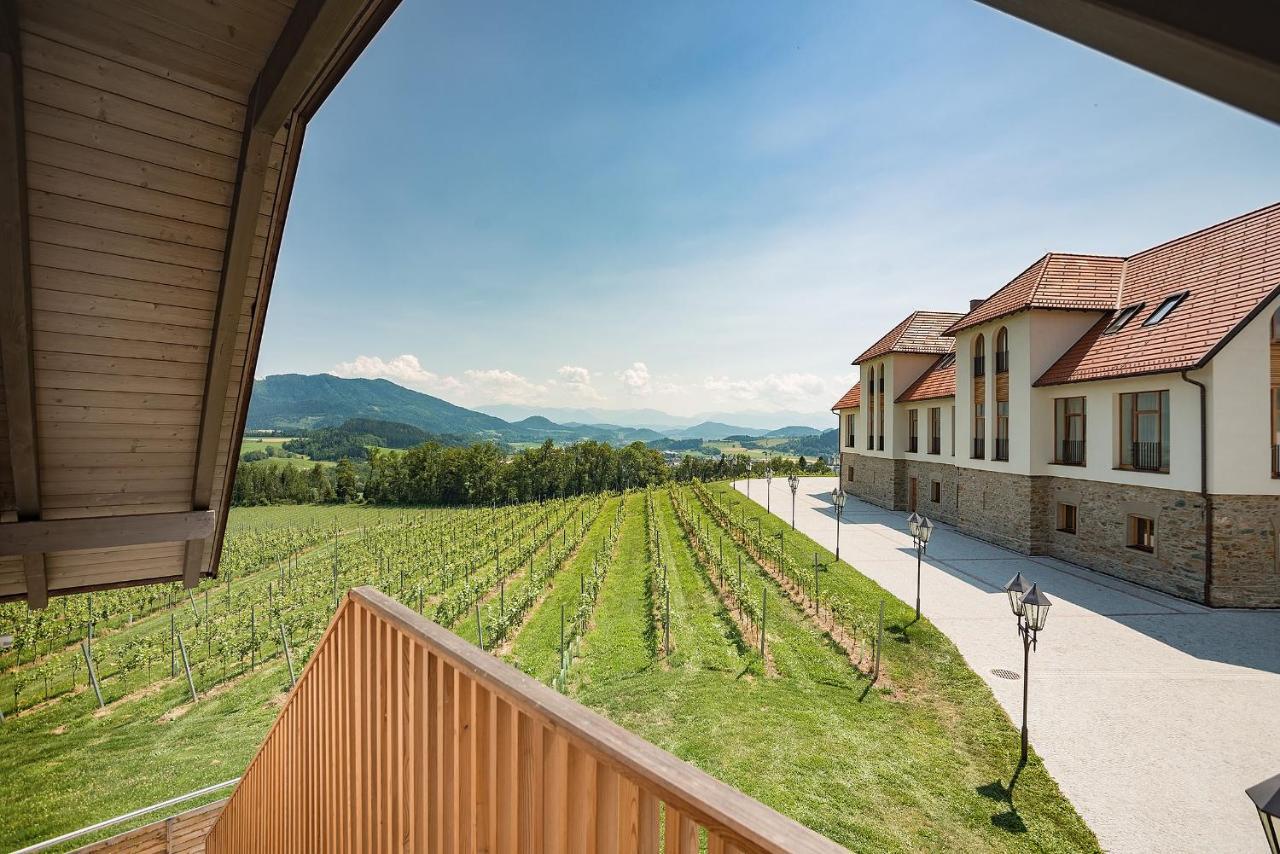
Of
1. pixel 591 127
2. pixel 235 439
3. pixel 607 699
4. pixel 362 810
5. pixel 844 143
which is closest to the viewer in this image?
pixel 362 810

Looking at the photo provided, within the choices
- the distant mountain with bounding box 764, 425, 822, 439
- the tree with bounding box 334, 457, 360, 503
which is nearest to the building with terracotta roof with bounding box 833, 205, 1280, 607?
the tree with bounding box 334, 457, 360, 503

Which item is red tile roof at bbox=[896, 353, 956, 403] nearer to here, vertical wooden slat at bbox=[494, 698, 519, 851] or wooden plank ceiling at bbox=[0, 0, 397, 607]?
wooden plank ceiling at bbox=[0, 0, 397, 607]

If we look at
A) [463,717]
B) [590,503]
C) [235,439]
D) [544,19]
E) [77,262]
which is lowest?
[590,503]

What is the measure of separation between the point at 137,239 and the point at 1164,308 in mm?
14933

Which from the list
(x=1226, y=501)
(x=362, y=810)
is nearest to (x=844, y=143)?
(x=362, y=810)

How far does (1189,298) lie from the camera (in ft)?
33.1

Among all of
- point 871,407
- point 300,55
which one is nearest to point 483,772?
point 300,55

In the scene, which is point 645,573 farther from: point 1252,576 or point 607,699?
point 1252,576

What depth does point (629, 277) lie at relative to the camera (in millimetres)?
19562

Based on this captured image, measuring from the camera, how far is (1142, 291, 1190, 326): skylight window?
33.9 feet

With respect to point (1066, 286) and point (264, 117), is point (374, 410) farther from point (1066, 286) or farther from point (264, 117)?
point (264, 117)

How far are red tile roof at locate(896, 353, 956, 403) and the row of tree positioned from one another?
23047 millimetres

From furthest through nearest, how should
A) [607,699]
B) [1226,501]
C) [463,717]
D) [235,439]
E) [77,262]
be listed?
[1226,501] < [607,699] < [235,439] < [77,262] < [463,717]

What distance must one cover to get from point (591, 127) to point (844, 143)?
17.1ft
